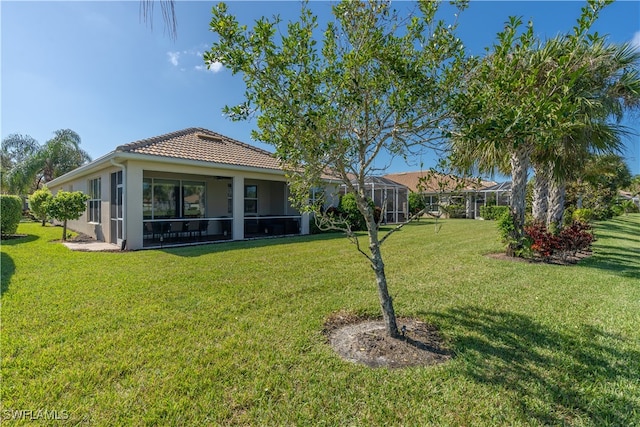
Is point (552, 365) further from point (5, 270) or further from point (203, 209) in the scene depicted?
point (203, 209)

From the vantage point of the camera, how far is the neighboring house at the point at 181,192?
1072 cm

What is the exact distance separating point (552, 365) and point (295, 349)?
9.30ft

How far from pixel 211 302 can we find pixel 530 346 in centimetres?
464

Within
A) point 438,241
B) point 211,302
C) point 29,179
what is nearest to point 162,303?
point 211,302

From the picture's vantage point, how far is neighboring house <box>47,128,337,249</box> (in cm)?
1072

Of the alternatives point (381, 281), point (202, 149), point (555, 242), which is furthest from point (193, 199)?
point (555, 242)

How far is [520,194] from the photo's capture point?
31.2 feet

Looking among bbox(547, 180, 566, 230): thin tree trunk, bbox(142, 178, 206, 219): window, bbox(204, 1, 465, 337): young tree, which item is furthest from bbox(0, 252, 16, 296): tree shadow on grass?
bbox(547, 180, 566, 230): thin tree trunk

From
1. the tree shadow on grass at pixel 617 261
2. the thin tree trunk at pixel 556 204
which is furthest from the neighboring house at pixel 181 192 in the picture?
the tree shadow on grass at pixel 617 261

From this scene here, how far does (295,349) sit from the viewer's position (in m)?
3.65

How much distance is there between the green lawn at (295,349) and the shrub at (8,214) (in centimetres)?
777

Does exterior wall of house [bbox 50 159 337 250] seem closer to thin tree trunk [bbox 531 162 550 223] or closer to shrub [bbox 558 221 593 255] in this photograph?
shrub [bbox 558 221 593 255]

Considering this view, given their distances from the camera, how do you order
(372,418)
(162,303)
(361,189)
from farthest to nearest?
1. (162,303)
2. (361,189)
3. (372,418)

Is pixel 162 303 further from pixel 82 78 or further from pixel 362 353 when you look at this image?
pixel 82 78
